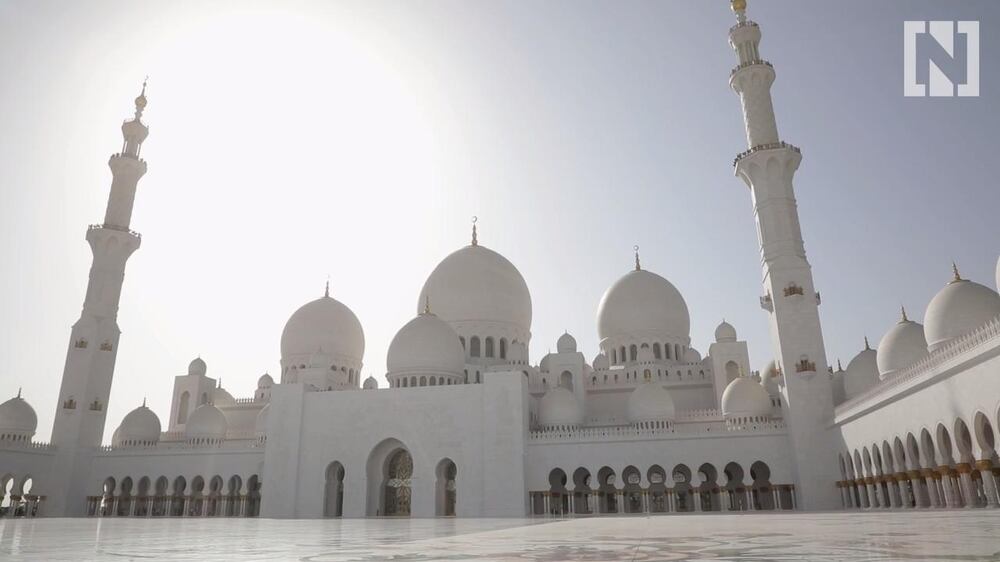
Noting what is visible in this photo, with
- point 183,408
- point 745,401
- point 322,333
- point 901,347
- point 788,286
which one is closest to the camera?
point 901,347

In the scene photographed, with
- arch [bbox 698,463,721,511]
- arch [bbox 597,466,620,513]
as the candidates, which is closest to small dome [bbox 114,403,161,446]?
arch [bbox 597,466,620,513]

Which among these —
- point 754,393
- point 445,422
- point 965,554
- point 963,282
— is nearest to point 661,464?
point 754,393

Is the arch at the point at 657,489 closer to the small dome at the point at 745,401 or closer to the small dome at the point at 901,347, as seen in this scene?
the small dome at the point at 745,401

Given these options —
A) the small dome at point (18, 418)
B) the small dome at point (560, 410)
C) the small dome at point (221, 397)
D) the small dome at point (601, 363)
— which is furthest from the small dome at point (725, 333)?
the small dome at point (18, 418)

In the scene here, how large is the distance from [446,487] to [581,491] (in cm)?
471

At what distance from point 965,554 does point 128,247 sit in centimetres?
3158

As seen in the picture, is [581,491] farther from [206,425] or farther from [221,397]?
[221,397]

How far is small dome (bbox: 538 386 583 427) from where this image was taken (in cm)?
2328

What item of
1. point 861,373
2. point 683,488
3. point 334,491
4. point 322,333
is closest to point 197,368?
point 322,333

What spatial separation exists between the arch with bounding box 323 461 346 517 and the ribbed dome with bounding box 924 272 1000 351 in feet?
61.7

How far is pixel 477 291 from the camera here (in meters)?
29.0

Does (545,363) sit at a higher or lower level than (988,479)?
higher

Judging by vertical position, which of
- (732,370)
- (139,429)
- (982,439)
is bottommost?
(982,439)

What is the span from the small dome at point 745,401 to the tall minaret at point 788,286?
3.76 ft
